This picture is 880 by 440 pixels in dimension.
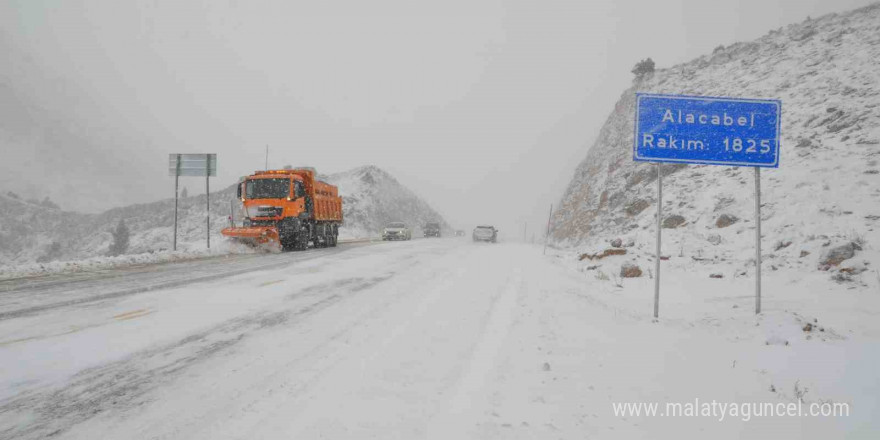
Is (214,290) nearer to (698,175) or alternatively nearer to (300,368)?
(300,368)

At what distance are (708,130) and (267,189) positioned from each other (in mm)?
16051

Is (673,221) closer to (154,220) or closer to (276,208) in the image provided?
(276,208)

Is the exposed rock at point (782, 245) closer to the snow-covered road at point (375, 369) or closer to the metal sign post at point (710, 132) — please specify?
the metal sign post at point (710, 132)

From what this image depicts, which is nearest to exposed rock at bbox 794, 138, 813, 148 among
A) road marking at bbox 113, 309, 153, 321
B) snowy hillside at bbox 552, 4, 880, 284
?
snowy hillside at bbox 552, 4, 880, 284

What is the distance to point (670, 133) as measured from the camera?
6465 millimetres

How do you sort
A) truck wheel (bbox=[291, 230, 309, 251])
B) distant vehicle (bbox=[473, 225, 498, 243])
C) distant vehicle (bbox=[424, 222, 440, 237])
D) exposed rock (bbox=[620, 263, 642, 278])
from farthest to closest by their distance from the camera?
1. distant vehicle (bbox=[424, 222, 440, 237])
2. distant vehicle (bbox=[473, 225, 498, 243])
3. truck wheel (bbox=[291, 230, 309, 251])
4. exposed rock (bbox=[620, 263, 642, 278])

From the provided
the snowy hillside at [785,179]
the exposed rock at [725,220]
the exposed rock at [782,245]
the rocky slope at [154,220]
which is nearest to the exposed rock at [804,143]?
the snowy hillside at [785,179]

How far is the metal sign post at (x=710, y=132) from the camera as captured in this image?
20.6 feet

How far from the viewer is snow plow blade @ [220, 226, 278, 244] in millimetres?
16609

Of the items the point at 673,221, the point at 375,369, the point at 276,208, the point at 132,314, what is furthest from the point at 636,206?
the point at 132,314

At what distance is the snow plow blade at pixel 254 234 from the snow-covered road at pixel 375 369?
9873mm

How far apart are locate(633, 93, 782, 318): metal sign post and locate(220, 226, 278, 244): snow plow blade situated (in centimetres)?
1449

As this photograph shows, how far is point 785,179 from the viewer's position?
1314 cm

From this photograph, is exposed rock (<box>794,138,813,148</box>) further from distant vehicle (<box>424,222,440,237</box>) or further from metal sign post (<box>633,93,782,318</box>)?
distant vehicle (<box>424,222,440,237</box>)
